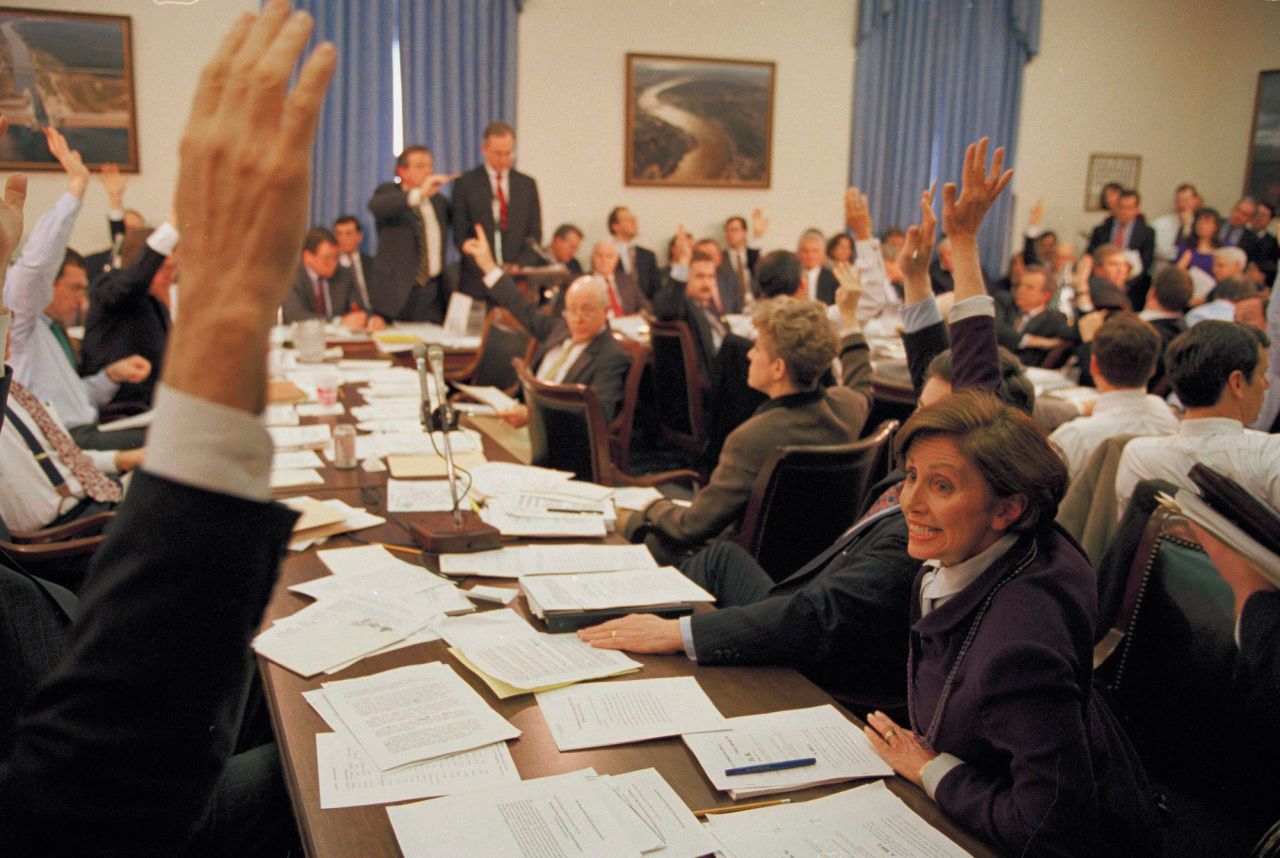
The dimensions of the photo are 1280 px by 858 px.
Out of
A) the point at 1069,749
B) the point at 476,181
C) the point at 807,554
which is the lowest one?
the point at 807,554

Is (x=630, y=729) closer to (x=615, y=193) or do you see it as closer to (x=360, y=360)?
(x=360, y=360)

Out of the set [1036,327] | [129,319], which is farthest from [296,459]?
[1036,327]

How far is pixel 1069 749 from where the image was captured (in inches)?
53.6

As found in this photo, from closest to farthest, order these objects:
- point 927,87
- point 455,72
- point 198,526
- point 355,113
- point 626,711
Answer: point 198,526, point 626,711, point 355,113, point 455,72, point 927,87

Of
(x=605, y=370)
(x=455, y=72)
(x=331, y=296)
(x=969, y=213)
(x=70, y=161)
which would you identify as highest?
(x=455, y=72)

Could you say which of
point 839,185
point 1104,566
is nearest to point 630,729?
point 1104,566

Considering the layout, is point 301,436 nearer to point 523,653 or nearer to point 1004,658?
point 523,653

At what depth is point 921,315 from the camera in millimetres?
2771

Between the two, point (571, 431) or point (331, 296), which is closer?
point (571, 431)

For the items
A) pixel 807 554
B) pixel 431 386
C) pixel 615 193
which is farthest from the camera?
pixel 615 193

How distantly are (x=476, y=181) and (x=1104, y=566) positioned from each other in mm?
6062

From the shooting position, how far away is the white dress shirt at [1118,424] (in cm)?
323

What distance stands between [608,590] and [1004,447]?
35.1 inches

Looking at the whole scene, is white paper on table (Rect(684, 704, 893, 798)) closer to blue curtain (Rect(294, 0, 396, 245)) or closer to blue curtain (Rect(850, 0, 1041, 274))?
blue curtain (Rect(294, 0, 396, 245))
